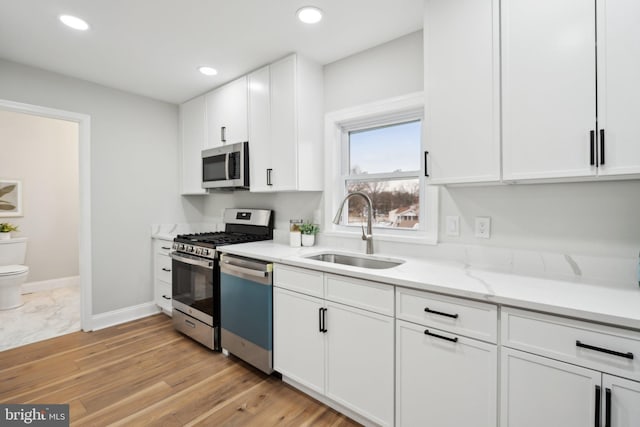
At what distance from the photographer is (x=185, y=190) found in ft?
11.8

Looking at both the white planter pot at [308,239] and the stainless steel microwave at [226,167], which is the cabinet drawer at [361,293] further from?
the stainless steel microwave at [226,167]

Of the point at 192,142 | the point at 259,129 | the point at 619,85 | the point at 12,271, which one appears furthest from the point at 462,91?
the point at 12,271

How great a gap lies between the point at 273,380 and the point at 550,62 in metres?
2.45

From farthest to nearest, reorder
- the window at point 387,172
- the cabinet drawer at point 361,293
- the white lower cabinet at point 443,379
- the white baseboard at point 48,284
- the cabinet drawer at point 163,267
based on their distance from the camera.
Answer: the white baseboard at point 48,284 < the cabinet drawer at point 163,267 < the window at point 387,172 < the cabinet drawer at point 361,293 < the white lower cabinet at point 443,379

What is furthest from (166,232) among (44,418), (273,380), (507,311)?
(507,311)

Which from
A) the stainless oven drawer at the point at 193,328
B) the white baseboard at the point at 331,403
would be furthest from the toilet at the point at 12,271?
the white baseboard at the point at 331,403

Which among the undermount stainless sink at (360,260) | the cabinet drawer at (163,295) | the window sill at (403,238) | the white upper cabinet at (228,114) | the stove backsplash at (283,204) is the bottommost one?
the cabinet drawer at (163,295)

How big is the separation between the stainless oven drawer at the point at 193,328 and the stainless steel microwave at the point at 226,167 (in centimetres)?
126

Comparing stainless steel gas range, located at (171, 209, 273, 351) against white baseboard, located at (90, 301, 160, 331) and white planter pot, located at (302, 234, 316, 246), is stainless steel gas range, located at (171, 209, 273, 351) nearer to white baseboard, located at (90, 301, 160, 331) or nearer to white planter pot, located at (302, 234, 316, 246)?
white planter pot, located at (302, 234, 316, 246)

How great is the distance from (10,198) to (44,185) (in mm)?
393

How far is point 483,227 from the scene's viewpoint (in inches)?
71.2

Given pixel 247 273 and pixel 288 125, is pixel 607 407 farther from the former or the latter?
pixel 288 125

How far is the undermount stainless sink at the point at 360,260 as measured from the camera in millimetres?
2042

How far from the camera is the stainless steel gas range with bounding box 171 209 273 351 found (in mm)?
2545
